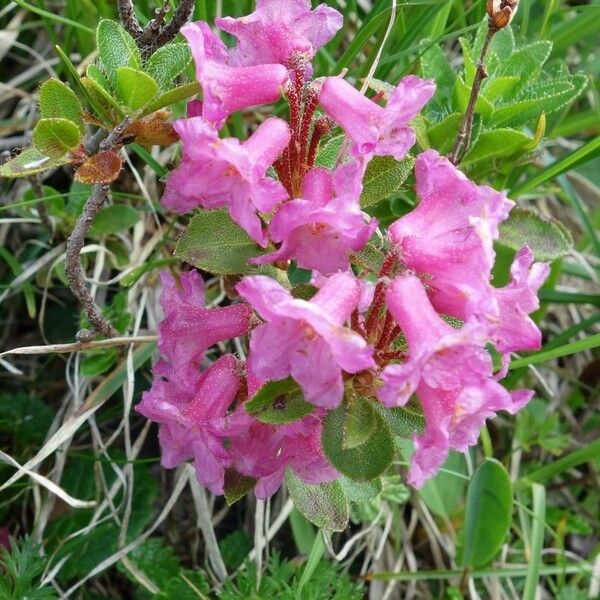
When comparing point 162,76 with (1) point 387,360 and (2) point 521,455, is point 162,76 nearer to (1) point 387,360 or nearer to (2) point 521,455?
(1) point 387,360

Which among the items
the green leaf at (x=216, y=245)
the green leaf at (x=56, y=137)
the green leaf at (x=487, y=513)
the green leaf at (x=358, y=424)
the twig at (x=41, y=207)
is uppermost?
the green leaf at (x=56, y=137)

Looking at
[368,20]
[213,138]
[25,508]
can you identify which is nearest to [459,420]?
[213,138]

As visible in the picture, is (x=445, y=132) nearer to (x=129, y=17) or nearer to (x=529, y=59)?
(x=529, y=59)

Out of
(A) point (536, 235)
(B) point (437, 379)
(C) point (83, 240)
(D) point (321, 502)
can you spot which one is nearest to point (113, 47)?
(C) point (83, 240)

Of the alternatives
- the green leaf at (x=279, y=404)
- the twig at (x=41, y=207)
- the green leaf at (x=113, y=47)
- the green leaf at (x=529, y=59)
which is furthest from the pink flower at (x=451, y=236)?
the twig at (x=41, y=207)

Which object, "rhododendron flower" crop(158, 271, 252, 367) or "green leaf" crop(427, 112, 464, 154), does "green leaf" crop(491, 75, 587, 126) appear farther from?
"rhododendron flower" crop(158, 271, 252, 367)

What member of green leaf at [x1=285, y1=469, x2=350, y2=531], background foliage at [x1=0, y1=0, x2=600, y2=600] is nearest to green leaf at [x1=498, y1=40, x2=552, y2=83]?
background foliage at [x1=0, y1=0, x2=600, y2=600]

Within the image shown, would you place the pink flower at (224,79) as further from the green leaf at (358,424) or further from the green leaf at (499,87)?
the green leaf at (499,87)
